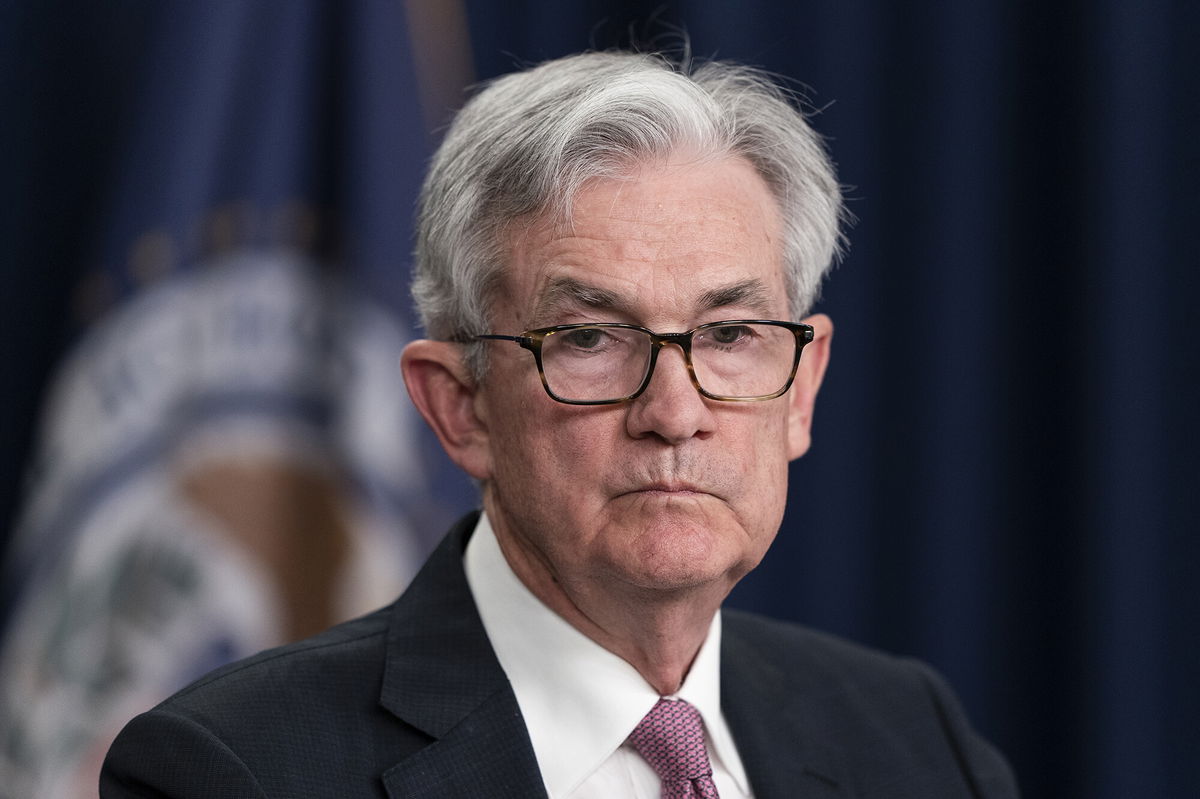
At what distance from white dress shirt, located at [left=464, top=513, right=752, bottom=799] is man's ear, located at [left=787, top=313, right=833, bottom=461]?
330 mm

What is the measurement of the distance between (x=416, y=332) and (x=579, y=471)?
124 cm

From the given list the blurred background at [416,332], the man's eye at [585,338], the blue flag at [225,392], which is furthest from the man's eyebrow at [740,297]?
the blue flag at [225,392]

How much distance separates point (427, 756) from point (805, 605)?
1800 millimetres

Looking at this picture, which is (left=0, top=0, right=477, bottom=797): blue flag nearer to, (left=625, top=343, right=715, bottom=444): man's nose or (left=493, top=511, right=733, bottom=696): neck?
(left=493, top=511, right=733, bottom=696): neck

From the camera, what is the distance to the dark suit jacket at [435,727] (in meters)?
1.46

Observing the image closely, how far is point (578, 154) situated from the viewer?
1.57 metres

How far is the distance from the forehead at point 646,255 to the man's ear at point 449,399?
0.13 metres

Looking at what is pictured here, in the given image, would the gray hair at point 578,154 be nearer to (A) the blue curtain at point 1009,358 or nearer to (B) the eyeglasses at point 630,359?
(B) the eyeglasses at point 630,359

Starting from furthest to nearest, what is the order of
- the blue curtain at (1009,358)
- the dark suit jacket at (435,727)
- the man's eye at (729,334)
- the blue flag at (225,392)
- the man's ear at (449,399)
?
the blue curtain at (1009,358) → the blue flag at (225,392) → the man's ear at (449,399) → the man's eye at (729,334) → the dark suit jacket at (435,727)

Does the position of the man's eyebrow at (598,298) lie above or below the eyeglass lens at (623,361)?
above

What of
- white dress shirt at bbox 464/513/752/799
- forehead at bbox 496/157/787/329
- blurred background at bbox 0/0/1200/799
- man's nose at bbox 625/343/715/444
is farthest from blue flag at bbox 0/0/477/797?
man's nose at bbox 625/343/715/444

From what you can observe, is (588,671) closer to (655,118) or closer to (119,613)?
(655,118)

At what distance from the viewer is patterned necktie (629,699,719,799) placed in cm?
159

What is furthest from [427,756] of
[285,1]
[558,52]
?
[558,52]
